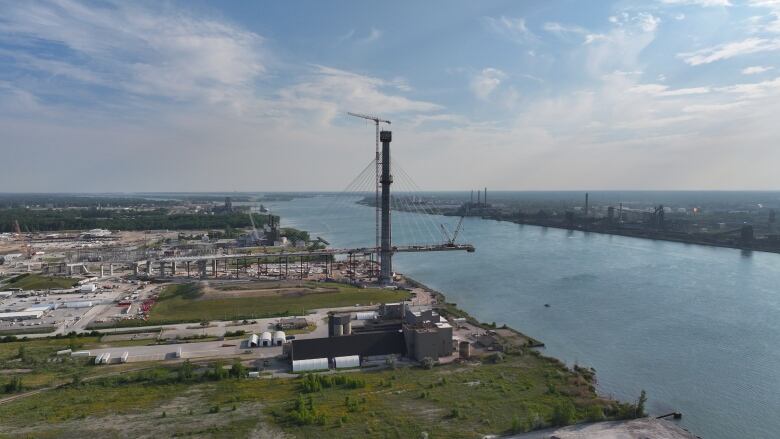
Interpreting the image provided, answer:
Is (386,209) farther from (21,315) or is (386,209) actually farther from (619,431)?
(619,431)

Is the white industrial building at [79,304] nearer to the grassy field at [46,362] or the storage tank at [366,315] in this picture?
the grassy field at [46,362]

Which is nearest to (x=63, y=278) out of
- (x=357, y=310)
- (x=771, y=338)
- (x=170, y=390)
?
(x=357, y=310)

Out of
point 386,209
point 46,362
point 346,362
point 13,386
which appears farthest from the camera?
point 386,209

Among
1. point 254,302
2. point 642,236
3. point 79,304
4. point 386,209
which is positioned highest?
point 386,209

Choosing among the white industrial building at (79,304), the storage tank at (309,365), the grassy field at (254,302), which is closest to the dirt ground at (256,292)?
the grassy field at (254,302)

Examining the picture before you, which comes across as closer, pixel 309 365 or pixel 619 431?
pixel 619 431

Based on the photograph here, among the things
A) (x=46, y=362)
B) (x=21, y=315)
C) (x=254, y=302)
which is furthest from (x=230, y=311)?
(x=21, y=315)
